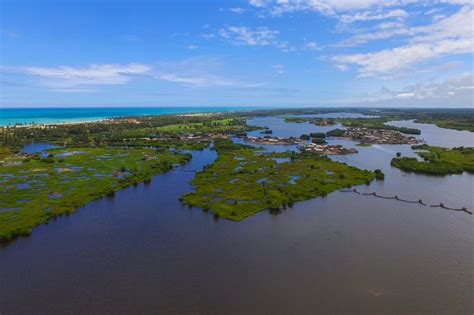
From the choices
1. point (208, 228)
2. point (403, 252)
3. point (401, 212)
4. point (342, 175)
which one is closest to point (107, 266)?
point (208, 228)

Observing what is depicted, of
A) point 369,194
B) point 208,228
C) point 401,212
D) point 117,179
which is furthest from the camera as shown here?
point 117,179

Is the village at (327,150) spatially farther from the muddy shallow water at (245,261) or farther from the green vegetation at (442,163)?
the muddy shallow water at (245,261)

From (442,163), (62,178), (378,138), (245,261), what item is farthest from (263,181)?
(378,138)

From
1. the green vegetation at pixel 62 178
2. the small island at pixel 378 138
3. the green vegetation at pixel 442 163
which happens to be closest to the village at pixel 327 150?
the green vegetation at pixel 442 163

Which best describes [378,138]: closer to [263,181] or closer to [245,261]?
[263,181]

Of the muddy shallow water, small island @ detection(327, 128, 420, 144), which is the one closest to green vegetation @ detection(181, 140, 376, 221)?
the muddy shallow water

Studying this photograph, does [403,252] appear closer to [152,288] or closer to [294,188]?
[294,188]
